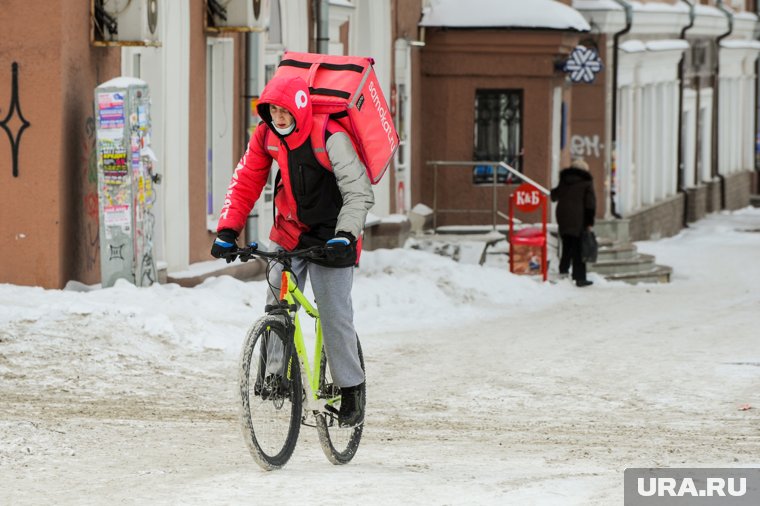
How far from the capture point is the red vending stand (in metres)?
20.2

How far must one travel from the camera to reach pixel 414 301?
16.4 m

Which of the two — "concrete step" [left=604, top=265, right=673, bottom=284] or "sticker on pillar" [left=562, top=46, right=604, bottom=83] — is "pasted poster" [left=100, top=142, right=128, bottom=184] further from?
"sticker on pillar" [left=562, top=46, right=604, bottom=83]

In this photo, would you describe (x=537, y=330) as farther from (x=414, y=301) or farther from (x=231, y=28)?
(x=231, y=28)

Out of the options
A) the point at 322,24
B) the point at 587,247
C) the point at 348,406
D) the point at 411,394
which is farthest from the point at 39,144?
the point at 587,247

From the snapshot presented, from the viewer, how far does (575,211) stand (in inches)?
810

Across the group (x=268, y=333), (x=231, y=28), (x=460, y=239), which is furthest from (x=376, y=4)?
(x=268, y=333)

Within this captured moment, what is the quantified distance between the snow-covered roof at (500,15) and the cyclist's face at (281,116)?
16.5 meters

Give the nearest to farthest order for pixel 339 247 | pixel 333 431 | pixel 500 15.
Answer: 1. pixel 339 247
2. pixel 333 431
3. pixel 500 15

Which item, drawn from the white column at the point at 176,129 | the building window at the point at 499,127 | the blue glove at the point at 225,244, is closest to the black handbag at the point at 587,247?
the building window at the point at 499,127

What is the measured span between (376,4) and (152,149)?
8106mm

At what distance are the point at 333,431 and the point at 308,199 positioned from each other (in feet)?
3.80

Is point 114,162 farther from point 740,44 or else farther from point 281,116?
point 740,44

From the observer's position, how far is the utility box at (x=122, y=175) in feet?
42.6

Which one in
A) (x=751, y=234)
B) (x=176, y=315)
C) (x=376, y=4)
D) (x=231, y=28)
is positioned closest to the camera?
(x=176, y=315)
